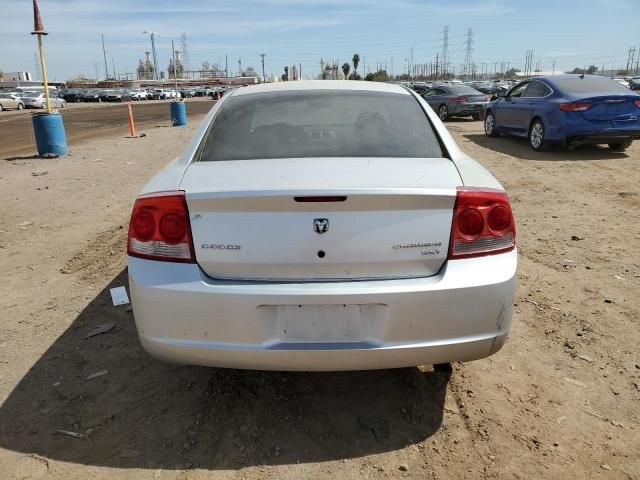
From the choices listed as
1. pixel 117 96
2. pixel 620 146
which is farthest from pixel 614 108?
pixel 117 96

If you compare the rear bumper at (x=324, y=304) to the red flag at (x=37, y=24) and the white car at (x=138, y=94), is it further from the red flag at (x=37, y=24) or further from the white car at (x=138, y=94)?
the white car at (x=138, y=94)

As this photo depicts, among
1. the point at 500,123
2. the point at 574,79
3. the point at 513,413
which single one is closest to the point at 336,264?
the point at 513,413

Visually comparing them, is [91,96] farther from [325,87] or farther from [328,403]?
[328,403]

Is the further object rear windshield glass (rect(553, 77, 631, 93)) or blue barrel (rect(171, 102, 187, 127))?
blue barrel (rect(171, 102, 187, 127))

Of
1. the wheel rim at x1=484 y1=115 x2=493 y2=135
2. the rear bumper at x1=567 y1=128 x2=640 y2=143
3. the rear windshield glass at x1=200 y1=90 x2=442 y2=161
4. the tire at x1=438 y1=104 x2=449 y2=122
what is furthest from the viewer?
the tire at x1=438 y1=104 x2=449 y2=122

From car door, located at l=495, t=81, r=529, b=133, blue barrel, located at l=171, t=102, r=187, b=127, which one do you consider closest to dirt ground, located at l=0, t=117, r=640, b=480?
car door, located at l=495, t=81, r=529, b=133

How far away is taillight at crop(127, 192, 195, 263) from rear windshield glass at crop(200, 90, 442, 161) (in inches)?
21.2

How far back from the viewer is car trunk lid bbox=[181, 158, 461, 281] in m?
2.23

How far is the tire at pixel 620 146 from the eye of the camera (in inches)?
436

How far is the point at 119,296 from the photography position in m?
4.18

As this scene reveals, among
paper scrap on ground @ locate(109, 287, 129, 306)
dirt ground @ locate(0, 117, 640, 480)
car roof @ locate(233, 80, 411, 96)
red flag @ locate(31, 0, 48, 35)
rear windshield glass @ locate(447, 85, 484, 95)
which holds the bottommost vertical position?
dirt ground @ locate(0, 117, 640, 480)

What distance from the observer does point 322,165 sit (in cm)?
252

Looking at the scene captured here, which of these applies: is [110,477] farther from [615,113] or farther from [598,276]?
[615,113]

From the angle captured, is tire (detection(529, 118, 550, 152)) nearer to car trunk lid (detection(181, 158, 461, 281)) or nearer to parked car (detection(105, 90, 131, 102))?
car trunk lid (detection(181, 158, 461, 281))
